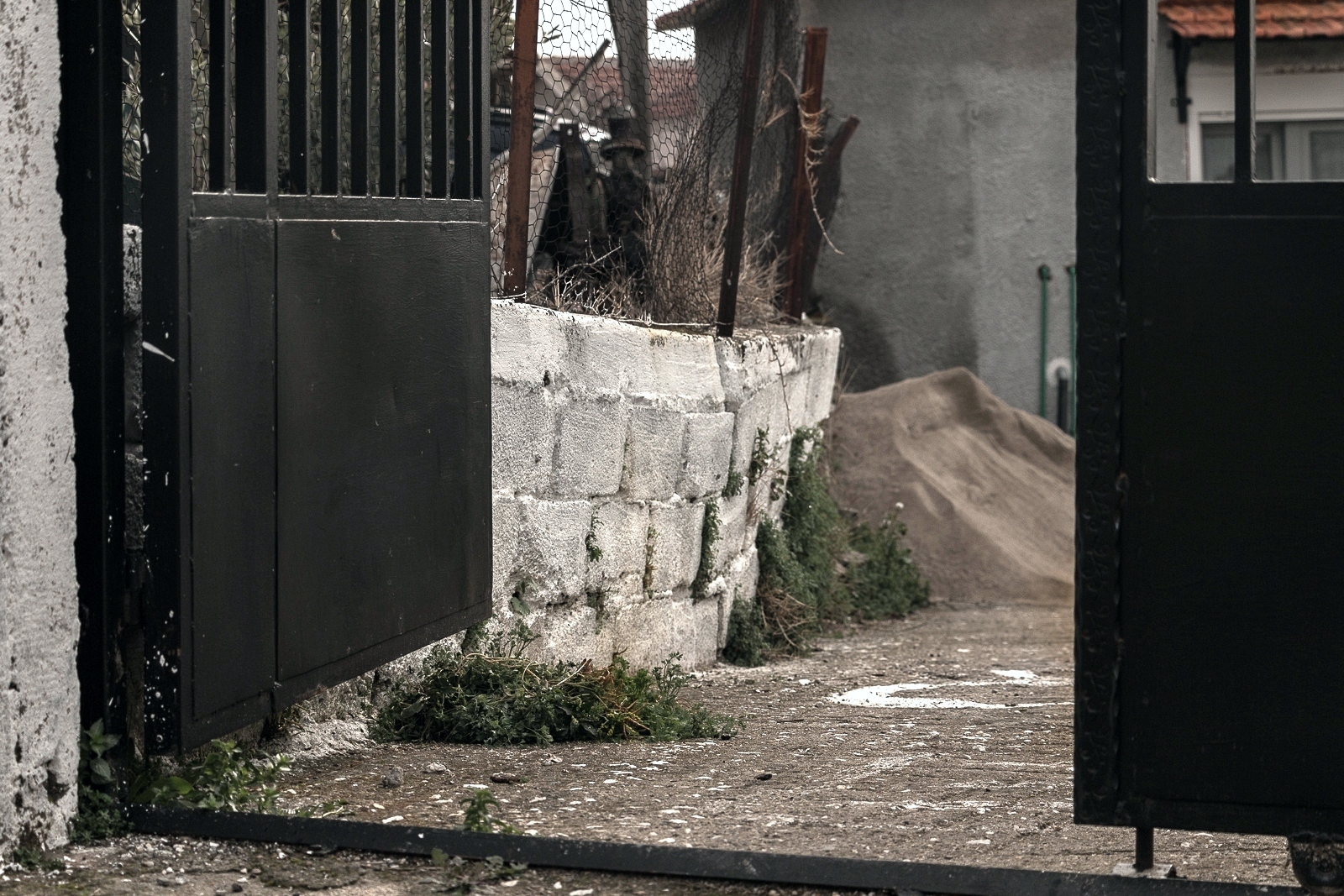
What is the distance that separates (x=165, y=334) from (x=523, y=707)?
1636 mm

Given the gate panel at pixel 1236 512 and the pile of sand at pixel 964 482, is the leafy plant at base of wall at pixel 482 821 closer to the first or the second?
the gate panel at pixel 1236 512

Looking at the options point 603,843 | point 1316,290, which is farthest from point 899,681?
point 1316,290

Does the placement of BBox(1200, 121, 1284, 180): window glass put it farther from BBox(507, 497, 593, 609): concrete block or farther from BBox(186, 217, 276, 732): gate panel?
BBox(186, 217, 276, 732): gate panel

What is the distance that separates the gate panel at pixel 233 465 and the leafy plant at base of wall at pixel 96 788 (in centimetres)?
18

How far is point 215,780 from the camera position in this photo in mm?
2875

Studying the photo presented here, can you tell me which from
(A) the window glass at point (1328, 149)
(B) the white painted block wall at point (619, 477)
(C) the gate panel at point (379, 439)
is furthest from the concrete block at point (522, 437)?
(A) the window glass at point (1328, 149)

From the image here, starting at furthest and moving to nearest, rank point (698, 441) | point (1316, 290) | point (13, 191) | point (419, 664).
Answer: point (698, 441)
point (419, 664)
point (13, 191)
point (1316, 290)

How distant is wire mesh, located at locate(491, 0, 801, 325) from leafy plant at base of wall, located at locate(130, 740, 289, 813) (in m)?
1.87

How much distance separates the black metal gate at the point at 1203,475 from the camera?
2283 millimetres

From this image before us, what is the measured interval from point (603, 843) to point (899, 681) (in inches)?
127

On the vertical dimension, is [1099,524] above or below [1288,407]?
below

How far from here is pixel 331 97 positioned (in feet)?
10.4

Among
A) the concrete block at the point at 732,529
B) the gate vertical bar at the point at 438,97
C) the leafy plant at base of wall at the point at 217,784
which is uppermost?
the gate vertical bar at the point at 438,97

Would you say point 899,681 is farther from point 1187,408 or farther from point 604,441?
point 1187,408
